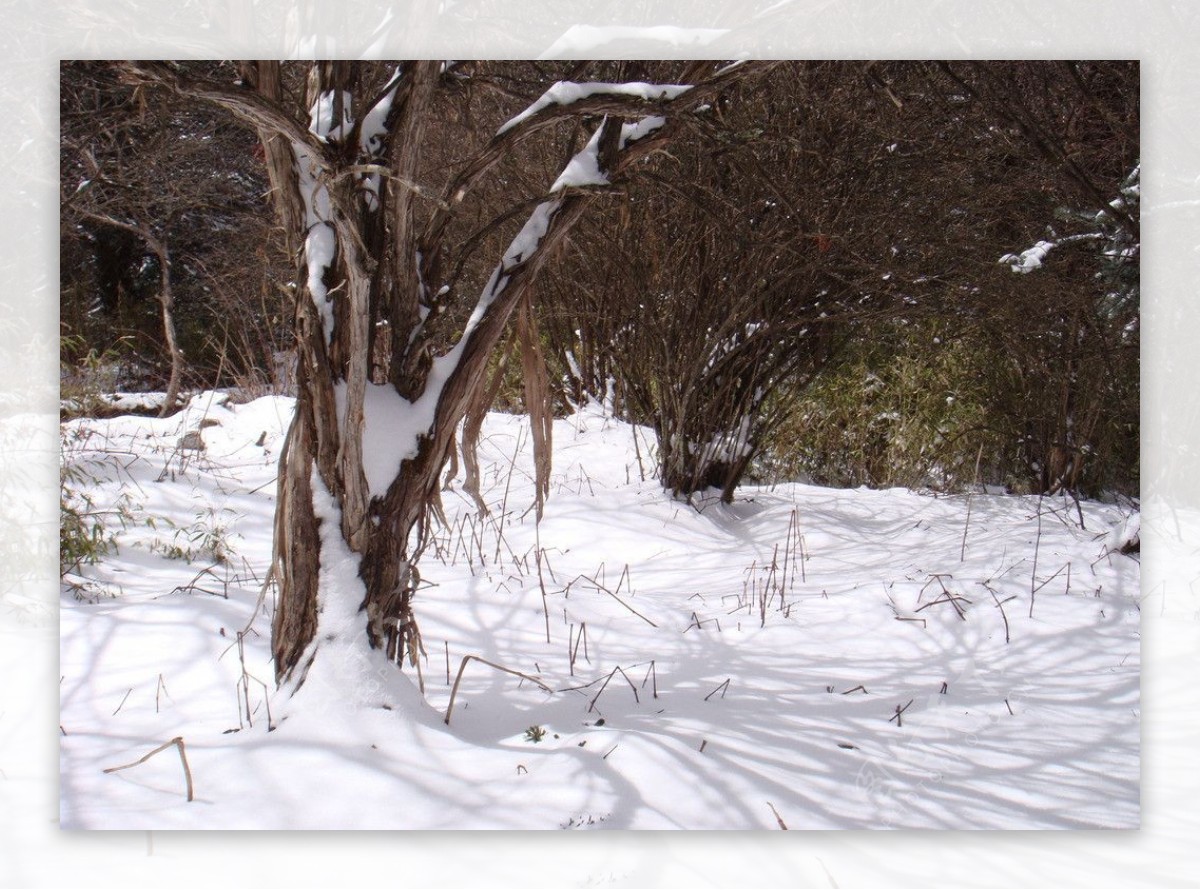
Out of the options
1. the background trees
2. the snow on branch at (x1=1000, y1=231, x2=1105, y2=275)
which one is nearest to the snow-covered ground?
the background trees

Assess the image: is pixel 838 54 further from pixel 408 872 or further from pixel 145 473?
pixel 145 473

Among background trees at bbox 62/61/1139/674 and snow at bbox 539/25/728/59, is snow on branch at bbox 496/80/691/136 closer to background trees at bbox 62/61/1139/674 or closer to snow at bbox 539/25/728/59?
background trees at bbox 62/61/1139/674

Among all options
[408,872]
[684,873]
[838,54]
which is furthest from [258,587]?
[838,54]

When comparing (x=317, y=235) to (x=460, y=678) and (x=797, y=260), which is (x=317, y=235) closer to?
(x=460, y=678)

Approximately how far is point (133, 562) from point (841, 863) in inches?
78.6

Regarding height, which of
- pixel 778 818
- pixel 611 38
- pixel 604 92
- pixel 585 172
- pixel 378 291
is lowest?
pixel 778 818

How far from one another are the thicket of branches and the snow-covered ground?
0.38 m

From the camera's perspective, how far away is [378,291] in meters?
1.83

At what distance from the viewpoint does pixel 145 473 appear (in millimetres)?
3273

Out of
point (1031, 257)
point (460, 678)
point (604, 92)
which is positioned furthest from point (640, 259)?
point (460, 678)

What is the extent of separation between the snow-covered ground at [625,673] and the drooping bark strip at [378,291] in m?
0.09

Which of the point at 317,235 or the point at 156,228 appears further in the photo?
the point at 156,228

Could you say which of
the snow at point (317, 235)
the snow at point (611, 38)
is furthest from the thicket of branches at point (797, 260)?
the snow at point (317, 235)

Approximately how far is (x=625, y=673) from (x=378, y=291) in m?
1.00
